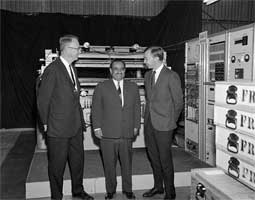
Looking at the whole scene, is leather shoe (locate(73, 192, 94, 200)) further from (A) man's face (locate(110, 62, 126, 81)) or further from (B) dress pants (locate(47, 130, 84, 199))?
(A) man's face (locate(110, 62, 126, 81))

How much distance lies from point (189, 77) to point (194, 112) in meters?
0.57

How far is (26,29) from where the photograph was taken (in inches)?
309

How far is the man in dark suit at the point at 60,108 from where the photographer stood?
3.04m

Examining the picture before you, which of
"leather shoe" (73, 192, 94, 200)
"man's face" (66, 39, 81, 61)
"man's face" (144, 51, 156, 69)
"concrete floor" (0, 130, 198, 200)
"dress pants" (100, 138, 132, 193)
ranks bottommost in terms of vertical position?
"concrete floor" (0, 130, 198, 200)

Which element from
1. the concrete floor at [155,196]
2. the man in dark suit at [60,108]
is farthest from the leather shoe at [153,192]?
the man in dark suit at [60,108]

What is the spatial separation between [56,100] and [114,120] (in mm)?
614

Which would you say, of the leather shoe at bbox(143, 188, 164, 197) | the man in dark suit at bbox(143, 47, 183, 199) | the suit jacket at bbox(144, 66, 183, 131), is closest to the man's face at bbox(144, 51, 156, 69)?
the man in dark suit at bbox(143, 47, 183, 199)

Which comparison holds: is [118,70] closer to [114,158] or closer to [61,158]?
[114,158]

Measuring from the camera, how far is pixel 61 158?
10.2 feet

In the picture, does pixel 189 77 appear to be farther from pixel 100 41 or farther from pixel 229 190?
pixel 100 41

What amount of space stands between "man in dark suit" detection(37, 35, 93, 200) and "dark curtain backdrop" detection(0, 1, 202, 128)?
16.1 feet

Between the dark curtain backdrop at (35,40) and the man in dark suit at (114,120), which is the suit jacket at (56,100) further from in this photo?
the dark curtain backdrop at (35,40)

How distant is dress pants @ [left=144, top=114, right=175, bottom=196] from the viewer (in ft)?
10.5

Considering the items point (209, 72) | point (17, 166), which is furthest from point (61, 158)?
point (209, 72)
